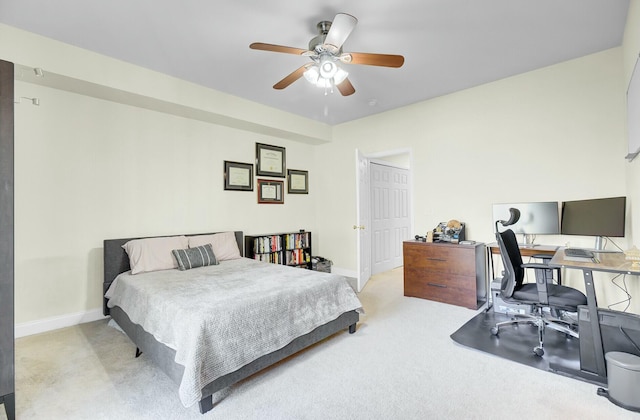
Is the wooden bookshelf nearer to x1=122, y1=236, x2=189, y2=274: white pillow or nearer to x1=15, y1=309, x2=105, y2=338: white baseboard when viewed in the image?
x1=122, y1=236, x2=189, y2=274: white pillow

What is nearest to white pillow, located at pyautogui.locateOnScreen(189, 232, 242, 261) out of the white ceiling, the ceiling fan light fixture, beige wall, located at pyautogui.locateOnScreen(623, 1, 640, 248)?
the white ceiling

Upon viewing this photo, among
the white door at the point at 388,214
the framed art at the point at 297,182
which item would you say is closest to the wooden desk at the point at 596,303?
the white door at the point at 388,214

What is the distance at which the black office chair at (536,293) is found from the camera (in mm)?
2262

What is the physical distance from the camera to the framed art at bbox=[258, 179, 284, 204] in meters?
4.75

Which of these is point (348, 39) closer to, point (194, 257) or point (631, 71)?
point (631, 71)

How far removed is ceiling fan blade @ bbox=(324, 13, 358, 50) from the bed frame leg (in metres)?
2.53

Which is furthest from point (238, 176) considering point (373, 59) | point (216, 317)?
point (216, 317)

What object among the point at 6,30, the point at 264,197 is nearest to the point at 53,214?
the point at 6,30

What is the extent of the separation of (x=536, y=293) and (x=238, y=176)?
3.82 m

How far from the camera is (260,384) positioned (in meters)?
2.00

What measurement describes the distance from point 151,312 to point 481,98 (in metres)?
4.24

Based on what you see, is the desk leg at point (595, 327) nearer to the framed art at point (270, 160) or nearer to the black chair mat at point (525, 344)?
the black chair mat at point (525, 344)

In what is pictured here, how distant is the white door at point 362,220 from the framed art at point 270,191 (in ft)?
4.88

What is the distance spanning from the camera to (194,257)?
3322 mm
